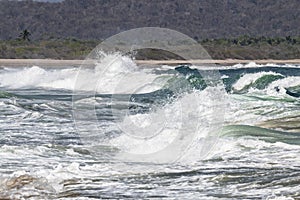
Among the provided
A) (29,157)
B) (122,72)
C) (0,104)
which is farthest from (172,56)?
(29,157)

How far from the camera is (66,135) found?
22047 mm

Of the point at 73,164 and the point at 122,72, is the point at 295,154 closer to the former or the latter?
the point at 73,164

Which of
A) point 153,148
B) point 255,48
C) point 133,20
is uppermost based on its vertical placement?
point 133,20

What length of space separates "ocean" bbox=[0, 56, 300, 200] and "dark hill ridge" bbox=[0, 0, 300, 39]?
140 m

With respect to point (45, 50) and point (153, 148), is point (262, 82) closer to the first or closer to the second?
point (153, 148)

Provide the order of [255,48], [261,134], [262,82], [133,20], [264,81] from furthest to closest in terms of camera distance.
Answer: [133,20]
[255,48]
[264,81]
[262,82]
[261,134]

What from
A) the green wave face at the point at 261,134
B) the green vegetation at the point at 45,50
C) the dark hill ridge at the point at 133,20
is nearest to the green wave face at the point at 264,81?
the green wave face at the point at 261,134

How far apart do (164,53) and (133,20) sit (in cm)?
8179

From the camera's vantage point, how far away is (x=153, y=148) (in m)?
19.4

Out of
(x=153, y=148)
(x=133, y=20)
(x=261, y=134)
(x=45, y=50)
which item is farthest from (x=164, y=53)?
(x=153, y=148)

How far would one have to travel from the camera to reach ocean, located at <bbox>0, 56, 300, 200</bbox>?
14.0m

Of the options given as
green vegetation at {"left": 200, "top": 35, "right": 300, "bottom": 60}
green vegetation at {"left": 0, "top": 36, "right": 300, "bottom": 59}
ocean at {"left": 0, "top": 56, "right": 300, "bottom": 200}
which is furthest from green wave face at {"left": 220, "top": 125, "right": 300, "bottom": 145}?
green vegetation at {"left": 200, "top": 35, "right": 300, "bottom": 60}

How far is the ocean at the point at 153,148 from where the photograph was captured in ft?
45.8

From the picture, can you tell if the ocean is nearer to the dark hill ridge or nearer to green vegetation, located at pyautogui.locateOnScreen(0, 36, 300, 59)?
green vegetation, located at pyautogui.locateOnScreen(0, 36, 300, 59)
